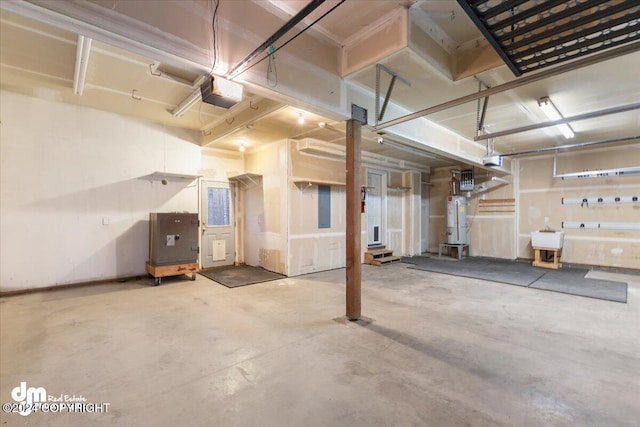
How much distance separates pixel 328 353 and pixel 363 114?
109 inches

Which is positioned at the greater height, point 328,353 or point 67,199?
point 67,199

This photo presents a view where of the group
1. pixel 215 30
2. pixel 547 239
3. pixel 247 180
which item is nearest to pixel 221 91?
pixel 215 30

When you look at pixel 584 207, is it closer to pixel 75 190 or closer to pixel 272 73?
pixel 272 73

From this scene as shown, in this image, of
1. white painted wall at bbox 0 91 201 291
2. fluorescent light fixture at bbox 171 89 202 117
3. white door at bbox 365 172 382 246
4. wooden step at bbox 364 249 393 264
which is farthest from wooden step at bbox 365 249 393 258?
fluorescent light fixture at bbox 171 89 202 117

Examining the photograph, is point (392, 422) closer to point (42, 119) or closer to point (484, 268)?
point (484, 268)

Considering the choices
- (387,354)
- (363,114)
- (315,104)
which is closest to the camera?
(387,354)

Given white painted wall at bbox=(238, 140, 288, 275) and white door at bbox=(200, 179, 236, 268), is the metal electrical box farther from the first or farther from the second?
white painted wall at bbox=(238, 140, 288, 275)

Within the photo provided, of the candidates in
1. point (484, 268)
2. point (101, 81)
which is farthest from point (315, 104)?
point (484, 268)

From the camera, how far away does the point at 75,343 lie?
2729 mm

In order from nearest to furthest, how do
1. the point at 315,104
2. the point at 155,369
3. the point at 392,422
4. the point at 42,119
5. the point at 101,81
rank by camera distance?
the point at 392,422
the point at 155,369
the point at 315,104
the point at 101,81
the point at 42,119

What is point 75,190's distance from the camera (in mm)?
4809

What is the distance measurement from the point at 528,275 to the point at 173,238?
7201mm

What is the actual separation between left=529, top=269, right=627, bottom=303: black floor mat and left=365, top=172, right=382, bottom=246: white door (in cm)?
362

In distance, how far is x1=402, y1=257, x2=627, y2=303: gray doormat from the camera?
15.0 ft
